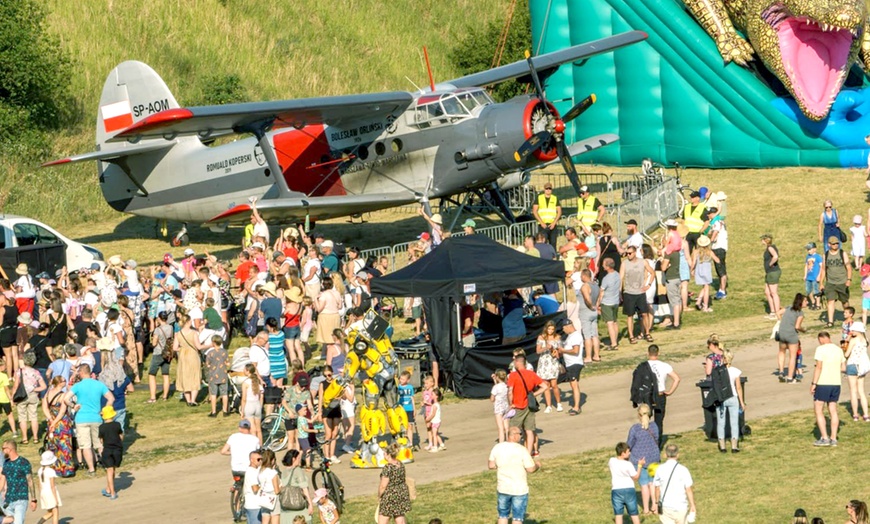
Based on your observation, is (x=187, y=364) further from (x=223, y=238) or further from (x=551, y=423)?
(x=223, y=238)

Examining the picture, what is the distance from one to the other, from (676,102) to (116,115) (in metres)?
14.4

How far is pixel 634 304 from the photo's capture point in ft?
80.9

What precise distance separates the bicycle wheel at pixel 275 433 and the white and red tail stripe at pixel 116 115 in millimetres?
18372

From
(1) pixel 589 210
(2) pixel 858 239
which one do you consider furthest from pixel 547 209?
(2) pixel 858 239

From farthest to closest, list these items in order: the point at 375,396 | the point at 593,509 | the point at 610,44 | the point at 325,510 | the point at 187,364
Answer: the point at 610,44, the point at 187,364, the point at 375,396, the point at 593,509, the point at 325,510

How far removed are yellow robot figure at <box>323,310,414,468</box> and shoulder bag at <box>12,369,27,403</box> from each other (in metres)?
5.29

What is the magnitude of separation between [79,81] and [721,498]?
3346cm

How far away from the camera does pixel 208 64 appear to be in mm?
48688

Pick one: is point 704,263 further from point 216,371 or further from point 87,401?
point 87,401

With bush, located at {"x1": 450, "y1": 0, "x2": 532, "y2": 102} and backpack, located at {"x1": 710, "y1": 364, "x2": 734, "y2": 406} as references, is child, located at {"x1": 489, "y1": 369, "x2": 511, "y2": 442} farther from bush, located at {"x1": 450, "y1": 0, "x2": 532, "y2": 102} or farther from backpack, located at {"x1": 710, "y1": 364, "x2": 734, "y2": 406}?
bush, located at {"x1": 450, "y1": 0, "x2": 532, "y2": 102}

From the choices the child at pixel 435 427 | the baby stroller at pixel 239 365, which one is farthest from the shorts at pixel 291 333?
the child at pixel 435 427

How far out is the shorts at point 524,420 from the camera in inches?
734

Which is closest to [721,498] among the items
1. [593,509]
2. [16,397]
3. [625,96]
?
[593,509]

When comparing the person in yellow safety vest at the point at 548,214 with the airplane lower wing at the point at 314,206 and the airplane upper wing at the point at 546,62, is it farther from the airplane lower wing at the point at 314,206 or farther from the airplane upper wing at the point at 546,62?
the airplane upper wing at the point at 546,62
